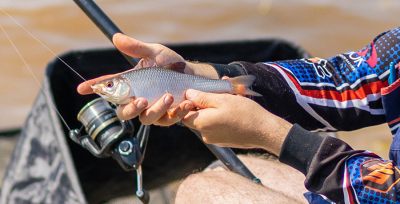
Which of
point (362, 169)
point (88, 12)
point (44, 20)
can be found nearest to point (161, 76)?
point (88, 12)

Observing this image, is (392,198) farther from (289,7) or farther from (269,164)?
(289,7)

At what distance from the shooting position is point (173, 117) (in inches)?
43.5

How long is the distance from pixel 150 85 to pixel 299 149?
1.82 feet

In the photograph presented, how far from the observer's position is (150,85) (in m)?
1.10

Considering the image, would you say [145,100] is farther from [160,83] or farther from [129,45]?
[129,45]

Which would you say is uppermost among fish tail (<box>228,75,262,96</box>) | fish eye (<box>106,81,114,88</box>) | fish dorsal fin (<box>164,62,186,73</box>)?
fish eye (<box>106,81,114,88</box>)

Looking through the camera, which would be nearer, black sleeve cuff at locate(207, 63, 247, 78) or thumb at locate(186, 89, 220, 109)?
thumb at locate(186, 89, 220, 109)

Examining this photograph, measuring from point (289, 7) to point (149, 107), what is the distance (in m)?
3.40

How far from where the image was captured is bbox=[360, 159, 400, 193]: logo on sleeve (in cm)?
98

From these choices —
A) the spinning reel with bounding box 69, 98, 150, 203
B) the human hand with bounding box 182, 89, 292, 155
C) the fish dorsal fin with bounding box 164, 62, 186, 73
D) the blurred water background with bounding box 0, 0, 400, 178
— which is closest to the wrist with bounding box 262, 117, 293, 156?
the human hand with bounding box 182, 89, 292, 155

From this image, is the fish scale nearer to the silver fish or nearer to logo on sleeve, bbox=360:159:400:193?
the silver fish

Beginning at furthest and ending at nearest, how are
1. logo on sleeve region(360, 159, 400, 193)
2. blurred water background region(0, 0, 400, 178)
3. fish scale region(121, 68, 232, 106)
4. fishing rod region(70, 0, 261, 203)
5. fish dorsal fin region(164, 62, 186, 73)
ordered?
blurred water background region(0, 0, 400, 178), fishing rod region(70, 0, 261, 203), fish dorsal fin region(164, 62, 186, 73), fish scale region(121, 68, 232, 106), logo on sleeve region(360, 159, 400, 193)

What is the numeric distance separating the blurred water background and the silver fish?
2256 mm

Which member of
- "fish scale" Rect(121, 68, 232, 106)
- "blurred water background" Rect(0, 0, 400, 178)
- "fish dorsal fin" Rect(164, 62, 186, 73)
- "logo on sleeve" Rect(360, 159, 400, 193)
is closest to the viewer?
"logo on sleeve" Rect(360, 159, 400, 193)
